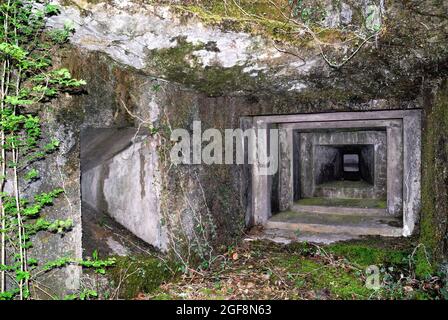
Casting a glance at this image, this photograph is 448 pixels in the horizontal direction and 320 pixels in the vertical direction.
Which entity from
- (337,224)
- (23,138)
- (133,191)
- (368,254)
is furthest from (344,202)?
(23,138)

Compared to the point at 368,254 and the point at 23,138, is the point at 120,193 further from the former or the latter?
the point at 368,254

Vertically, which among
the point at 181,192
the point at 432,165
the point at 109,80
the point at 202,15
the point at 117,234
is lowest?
the point at 117,234

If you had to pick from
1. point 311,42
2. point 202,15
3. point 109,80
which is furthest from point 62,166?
point 311,42

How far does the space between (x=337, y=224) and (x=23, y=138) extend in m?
4.46

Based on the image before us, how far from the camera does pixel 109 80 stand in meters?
3.33

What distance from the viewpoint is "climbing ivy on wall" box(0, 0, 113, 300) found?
2.43 meters

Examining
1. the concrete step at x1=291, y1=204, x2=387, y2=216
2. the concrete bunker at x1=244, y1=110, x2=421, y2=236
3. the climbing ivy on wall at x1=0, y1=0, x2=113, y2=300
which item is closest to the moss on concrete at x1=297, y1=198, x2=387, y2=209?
the concrete bunker at x1=244, y1=110, x2=421, y2=236

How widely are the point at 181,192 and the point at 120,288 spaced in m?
1.20

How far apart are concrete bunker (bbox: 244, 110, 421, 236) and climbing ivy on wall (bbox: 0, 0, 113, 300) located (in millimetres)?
3259

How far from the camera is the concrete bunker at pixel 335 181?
15.1ft

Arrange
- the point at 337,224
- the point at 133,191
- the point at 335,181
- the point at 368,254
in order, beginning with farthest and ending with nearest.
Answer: the point at 335,181, the point at 337,224, the point at 368,254, the point at 133,191

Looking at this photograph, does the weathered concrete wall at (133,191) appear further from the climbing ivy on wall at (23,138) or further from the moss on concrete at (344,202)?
the moss on concrete at (344,202)

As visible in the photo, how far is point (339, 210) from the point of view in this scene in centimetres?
632
